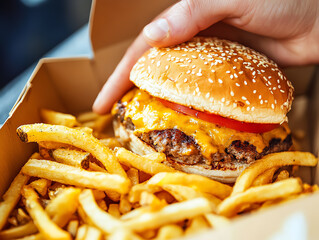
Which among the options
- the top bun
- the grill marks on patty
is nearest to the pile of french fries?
the grill marks on patty

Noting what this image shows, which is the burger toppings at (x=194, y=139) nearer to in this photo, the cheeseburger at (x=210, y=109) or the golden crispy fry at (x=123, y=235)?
the cheeseburger at (x=210, y=109)

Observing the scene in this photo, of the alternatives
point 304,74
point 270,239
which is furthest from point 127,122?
point 304,74

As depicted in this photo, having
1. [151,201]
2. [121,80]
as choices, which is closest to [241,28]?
[121,80]

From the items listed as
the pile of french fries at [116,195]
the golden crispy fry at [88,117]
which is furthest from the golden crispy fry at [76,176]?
the golden crispy fry at [88,117]

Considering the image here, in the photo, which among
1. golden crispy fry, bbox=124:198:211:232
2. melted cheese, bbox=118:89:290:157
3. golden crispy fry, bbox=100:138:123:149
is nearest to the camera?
golden crispy fry, bbox=124:198:211:232

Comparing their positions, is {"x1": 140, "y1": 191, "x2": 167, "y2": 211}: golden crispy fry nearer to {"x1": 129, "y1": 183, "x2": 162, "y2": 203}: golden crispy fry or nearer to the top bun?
{"x1": 129, "y1": 183, "x2": 162, "y2": 203}: golden crispy fry

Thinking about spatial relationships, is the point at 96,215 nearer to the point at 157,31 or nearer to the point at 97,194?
the point at 97,194
